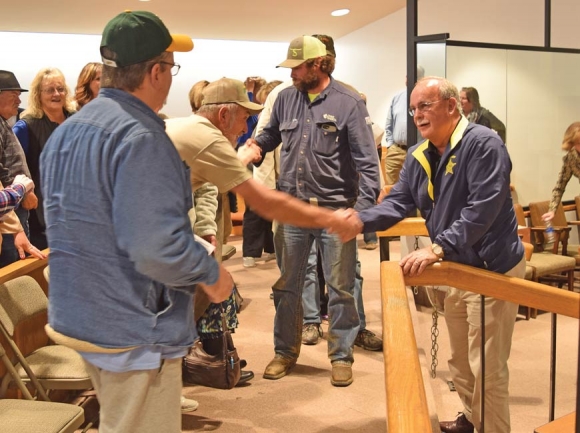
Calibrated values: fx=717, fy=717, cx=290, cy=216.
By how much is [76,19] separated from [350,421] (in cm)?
803

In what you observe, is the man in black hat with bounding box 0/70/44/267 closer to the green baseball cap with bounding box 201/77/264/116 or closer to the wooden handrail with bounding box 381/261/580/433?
the green baseball cap with bounding box 201/77/264/116

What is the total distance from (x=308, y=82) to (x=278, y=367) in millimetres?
1675

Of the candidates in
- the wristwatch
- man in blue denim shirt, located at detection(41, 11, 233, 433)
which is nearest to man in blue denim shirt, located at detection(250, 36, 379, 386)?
the wristwatch

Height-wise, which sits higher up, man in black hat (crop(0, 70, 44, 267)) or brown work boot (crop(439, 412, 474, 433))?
man in black hat (crop(0, 70, 44, 267))

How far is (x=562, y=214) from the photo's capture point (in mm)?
6734

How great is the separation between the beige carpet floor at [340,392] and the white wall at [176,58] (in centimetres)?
723

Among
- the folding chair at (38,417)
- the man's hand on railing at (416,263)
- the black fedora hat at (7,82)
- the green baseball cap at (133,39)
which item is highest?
the black fedora hat at (7,82)

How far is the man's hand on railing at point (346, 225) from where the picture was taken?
10.0 feet

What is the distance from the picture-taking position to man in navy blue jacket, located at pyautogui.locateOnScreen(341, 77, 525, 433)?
2.91 metres

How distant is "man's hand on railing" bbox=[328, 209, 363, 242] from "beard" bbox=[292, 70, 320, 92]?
115 centimetres

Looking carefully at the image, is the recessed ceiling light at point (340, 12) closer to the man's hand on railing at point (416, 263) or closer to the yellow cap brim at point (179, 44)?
the man's hand on railing at point (416, 263)

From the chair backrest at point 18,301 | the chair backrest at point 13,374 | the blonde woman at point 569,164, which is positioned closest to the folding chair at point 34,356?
the chair backrest at point 18,301

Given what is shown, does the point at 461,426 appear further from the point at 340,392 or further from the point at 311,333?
the point at 311,333

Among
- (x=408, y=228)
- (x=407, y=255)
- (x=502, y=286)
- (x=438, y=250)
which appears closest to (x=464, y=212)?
(x=438, y=250)
